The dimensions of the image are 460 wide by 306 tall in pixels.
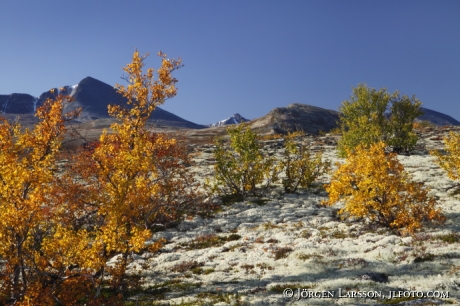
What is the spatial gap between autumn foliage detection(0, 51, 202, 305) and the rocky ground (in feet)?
11.3

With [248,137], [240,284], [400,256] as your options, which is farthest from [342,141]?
[240,284]

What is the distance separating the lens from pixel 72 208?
21453mm

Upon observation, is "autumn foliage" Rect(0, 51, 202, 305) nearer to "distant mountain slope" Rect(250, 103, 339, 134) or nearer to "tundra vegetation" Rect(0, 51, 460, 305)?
"tundra vegetation" Rect(0, 51, 460, 305)

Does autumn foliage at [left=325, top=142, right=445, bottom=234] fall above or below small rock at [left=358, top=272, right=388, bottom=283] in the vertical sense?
above

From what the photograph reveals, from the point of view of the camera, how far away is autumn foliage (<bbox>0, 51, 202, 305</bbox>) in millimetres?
14617

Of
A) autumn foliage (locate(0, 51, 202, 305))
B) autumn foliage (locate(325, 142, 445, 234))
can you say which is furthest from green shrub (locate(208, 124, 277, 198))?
autumn foliage (locate(0, 51, 202, 305))

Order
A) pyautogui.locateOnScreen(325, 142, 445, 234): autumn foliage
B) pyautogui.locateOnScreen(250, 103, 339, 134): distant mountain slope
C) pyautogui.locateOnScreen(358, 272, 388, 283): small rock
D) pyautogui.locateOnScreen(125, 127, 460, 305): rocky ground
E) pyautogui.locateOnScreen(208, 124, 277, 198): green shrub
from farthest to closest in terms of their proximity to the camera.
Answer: pyautogui.locateOnScreen(250, 103, 339, 134): distant mountain slope
pyautogui.locateOnScreen(208, 124, 277, 198): green shrub
pyautogui.locateOnScreen(325, 142, 445, 234): autumn foliage
pyautogui.locateOnScreen(358, 272, 388, 283): small rock
pyautogui.locateOnScreen(125, 127, 460, 305): rocky ground

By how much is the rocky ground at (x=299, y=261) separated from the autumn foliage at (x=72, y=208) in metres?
3.43

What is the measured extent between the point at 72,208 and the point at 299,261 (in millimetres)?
14921

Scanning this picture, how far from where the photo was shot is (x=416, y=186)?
26031 mm

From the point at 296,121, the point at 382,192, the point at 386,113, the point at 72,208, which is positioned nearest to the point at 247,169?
the point at 382,192

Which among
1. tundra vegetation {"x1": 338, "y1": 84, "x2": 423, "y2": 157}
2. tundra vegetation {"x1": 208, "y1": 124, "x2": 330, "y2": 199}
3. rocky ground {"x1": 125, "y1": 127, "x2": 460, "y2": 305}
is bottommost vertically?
rocky ground {"x1": 125, "y1": 127, "x2": 460, "y2": 305}

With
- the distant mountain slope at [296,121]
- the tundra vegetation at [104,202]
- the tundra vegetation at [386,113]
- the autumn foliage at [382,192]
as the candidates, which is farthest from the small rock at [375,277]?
the distant mountain slope at [296,121]

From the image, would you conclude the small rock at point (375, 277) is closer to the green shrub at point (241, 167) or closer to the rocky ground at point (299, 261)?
the rocky ground at point (299, 261)
